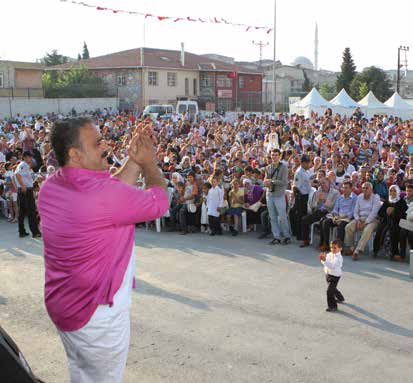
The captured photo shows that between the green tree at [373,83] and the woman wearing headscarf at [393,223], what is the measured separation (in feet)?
183

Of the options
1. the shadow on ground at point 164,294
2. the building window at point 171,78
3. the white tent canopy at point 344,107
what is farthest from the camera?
the building window at point 171,78

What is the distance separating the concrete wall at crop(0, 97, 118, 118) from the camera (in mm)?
37400

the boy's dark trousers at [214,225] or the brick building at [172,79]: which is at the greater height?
the brick building at [172,79]

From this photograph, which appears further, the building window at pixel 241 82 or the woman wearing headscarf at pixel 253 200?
the building window at pixel 241 82

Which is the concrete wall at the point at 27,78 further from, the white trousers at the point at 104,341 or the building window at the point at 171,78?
the white trousers at the point at 104,341

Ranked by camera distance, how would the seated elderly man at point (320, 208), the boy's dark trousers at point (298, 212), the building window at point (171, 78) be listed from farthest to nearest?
the building window at point (171, 78) → the boy's dark trousers at point (298, 212) → the seated elderly man at point (320, 208)

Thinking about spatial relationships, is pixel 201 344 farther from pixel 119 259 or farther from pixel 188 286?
pixel 119 259

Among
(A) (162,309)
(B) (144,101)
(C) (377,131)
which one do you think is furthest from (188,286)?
(B) (144,101)

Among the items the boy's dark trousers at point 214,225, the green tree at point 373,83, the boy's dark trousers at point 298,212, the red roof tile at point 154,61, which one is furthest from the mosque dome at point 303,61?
the boy's dark trousers at point 298,212

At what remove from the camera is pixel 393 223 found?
30.1 feet

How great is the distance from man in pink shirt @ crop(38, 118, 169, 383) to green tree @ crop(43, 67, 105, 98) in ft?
167

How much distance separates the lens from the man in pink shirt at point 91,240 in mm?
2404

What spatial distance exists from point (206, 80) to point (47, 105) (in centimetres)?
2373

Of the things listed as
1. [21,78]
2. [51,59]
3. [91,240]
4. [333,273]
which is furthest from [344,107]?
[51,59]
